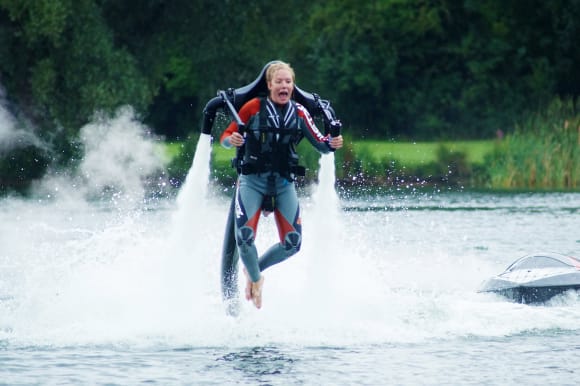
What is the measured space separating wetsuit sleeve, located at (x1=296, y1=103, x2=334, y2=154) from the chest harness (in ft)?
0.19

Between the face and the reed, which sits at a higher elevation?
the reed

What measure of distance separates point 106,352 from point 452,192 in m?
22.4

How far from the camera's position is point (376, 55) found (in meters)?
64.2

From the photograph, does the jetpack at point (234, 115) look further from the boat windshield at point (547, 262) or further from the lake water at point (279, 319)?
the boat windshield at point (547, 262)

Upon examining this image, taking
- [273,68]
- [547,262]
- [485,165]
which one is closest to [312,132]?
[273,68]

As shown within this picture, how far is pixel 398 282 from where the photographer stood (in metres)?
16.6

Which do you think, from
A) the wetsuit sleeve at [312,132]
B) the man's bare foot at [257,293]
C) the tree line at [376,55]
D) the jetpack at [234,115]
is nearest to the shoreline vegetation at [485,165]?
the tree line at [376,55]

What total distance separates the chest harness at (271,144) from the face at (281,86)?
95 millimetres

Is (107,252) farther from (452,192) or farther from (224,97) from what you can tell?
(452,192)

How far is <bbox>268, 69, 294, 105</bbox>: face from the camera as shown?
1295 cm

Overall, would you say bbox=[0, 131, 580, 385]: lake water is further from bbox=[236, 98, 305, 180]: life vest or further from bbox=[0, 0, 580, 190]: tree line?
bbox=[0, 0, 580, 190]: tree line

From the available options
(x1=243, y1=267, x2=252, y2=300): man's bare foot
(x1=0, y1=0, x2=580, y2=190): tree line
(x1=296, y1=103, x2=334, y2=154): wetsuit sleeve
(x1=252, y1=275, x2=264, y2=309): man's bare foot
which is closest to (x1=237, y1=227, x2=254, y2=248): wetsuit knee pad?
(x1=243, y1=267, x2=252, y2=300): man's bare foot

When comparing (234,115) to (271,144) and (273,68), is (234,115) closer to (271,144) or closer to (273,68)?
(271,144)

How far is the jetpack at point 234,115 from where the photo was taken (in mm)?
13064
